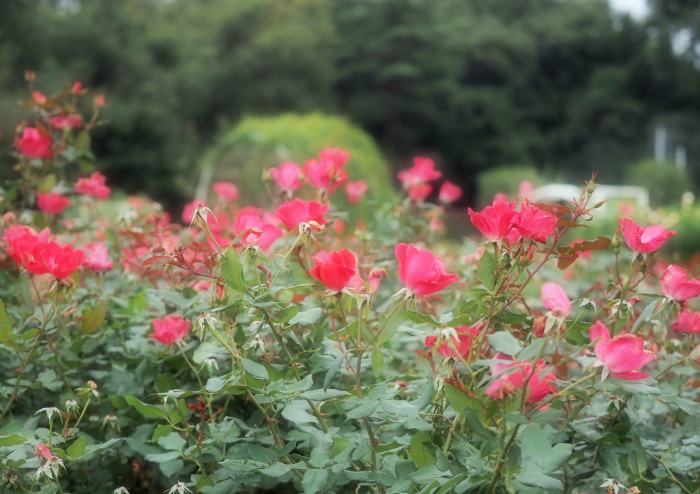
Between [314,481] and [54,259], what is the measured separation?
0.42 m

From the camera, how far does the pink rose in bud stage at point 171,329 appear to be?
96 centimetres

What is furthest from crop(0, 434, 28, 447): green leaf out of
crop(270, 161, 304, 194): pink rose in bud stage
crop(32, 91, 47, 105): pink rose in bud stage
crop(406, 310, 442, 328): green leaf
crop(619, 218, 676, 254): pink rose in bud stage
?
crop(32, 91, 47, 105): pink rose in bud stage

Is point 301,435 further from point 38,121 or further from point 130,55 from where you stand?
point 130,55

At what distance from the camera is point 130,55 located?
1593 cm

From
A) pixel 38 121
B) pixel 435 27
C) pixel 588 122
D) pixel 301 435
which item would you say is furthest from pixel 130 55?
pixel 301 435

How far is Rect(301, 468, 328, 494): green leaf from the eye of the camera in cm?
73

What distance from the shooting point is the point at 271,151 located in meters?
7.60

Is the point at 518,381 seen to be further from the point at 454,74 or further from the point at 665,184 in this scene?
the point at 454,74

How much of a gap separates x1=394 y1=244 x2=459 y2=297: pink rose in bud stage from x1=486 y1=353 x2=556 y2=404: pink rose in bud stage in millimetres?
95

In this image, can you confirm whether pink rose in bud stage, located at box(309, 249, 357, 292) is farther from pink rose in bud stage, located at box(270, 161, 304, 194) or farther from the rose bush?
pink rose in bud stage, located at box(270, 161, 304, 194)

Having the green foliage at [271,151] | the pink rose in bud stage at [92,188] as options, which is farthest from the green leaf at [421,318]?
the green foliage at [271,151]

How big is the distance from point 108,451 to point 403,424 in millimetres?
427

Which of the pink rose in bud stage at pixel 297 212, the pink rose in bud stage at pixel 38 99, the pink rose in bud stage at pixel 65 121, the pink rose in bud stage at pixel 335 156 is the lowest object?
the pink rose in bud stage at pixel 335 156

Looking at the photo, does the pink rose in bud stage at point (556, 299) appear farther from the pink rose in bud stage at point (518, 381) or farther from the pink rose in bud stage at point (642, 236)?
the pink rose in bud stage at point (642, 236)
